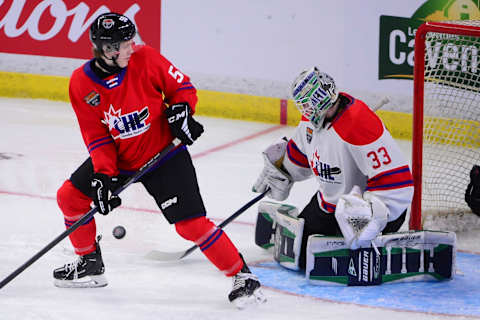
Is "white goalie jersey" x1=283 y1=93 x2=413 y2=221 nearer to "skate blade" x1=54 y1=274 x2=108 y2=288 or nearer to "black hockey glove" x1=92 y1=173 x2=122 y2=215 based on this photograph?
"black hockey glove" x1=92 y1=173 x2=122 y2=215

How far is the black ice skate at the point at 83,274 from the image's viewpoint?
3303 millimetres

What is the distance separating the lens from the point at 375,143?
3.19 metres

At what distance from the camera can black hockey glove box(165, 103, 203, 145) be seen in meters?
3.01

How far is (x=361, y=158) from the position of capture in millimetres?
3223

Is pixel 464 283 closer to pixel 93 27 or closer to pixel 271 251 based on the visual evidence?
pixel 271 251

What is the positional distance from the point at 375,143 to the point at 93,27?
41.1 inches

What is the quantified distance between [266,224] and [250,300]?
680 mm

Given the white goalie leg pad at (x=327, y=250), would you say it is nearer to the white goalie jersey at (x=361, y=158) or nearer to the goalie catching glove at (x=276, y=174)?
the white goalie jersey at (x=361, y=158)

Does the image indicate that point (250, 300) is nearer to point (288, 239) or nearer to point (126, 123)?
point (288, 239)

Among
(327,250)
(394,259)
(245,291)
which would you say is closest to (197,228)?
(245,291)

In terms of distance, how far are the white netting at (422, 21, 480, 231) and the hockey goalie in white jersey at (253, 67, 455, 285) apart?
0.68 m

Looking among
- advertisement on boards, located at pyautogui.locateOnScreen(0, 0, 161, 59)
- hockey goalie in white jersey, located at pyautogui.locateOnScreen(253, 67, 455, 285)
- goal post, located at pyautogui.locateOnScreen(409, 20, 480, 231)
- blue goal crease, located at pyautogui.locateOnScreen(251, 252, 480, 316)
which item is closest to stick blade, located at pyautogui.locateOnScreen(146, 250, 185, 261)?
Result: blue goal crease, located at pyautogui.locateOnScreen(251, 252, 480, 316)

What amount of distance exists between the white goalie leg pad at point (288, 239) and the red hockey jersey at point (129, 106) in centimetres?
60

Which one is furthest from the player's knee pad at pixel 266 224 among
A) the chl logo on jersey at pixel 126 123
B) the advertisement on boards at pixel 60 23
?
the advertisement on boards at pixel 60 23
